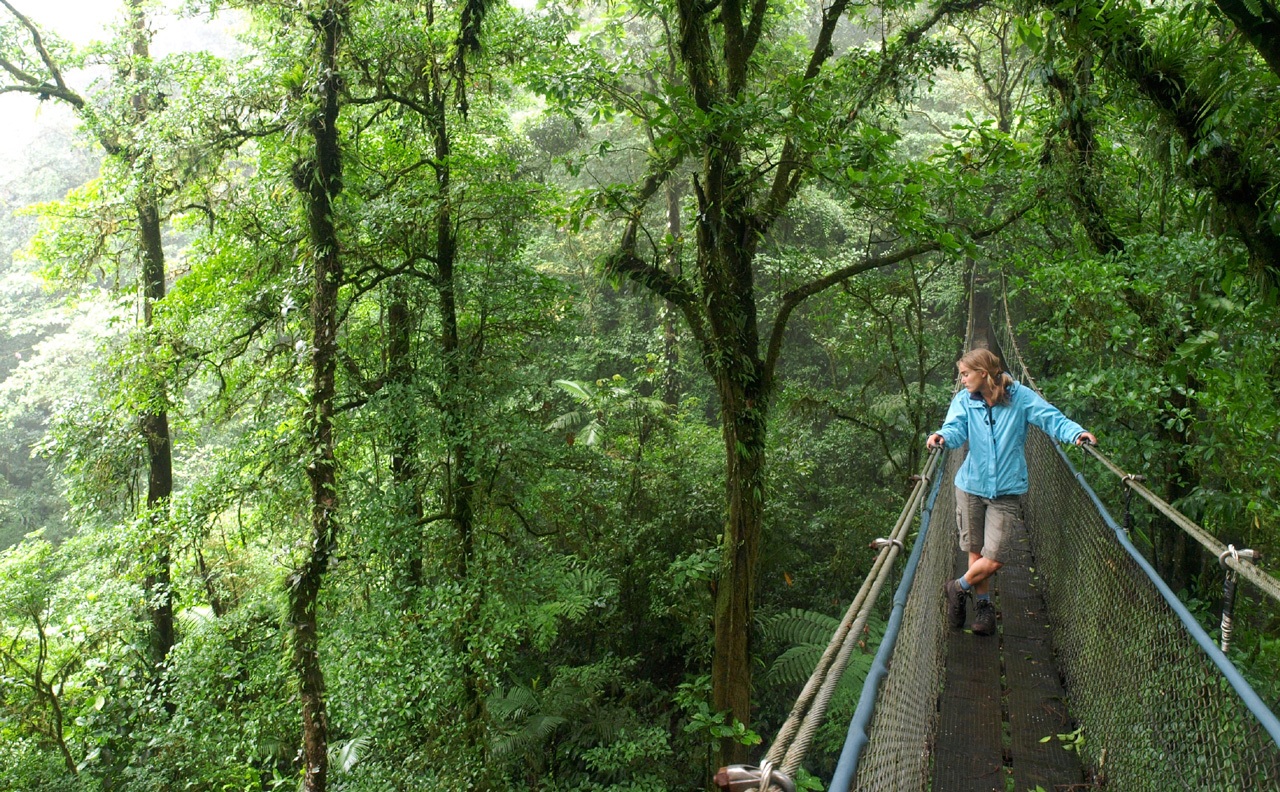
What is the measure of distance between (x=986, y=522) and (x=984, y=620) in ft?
1.32

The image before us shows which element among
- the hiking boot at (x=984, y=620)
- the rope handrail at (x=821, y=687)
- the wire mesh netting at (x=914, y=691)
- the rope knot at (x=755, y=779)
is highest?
the rope handrail at (x=821, y=687)

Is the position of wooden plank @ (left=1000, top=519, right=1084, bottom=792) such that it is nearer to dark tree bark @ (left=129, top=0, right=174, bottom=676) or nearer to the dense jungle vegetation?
the dense jungle vegetation

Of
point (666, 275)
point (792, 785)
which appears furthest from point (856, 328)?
point (792, 785)

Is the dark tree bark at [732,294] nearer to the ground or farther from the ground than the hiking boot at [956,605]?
farther from the ground

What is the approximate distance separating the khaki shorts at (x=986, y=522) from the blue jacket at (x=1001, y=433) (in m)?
0.04

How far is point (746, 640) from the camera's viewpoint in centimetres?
429

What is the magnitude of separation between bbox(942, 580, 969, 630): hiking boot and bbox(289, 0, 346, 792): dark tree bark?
3561 millimetres

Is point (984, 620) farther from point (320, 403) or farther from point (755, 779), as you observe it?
point (320, 403)

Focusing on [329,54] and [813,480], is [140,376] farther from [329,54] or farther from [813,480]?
[813,480]

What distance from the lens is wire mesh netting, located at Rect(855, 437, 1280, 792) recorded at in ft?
4.70

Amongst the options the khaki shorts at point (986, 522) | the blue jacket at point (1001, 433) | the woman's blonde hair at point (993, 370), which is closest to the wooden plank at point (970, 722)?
the khaki shorts at point (986, 522)

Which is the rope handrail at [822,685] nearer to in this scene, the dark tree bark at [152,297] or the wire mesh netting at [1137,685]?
the wire mesh netting at [1137,685]

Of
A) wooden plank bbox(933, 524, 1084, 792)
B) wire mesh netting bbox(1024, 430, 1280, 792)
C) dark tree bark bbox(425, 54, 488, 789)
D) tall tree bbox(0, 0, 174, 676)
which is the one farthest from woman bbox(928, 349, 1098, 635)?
tall tree bbox(0, 0, 174, 676)

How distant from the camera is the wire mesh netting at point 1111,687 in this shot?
1.43 metres
